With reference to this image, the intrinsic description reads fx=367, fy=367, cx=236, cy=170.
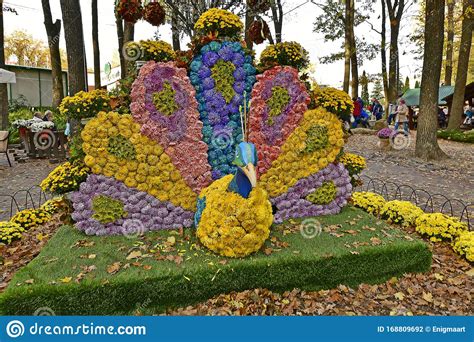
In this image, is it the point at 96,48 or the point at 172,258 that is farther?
the point at 96,48

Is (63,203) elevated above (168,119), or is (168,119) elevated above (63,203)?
(168,119)

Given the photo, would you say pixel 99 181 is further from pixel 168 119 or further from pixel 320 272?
pixel 320 272

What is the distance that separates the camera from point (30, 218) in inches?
268

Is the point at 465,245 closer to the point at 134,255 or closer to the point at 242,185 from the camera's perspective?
the point at 242,185

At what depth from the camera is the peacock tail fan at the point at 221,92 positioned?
6016mm

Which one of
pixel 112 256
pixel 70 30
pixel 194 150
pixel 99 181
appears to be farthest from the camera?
pixel 70 30

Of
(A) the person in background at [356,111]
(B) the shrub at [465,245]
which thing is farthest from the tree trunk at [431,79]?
(B) the shrub at [465,245]

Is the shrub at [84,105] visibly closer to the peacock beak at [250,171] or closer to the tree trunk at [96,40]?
the peacock beak at [250,171]

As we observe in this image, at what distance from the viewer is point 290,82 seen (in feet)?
20.8

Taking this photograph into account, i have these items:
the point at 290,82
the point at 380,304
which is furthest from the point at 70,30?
the point at 380,304

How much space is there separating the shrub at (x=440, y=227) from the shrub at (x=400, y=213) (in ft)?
0.98

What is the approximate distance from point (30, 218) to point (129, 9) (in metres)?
4.19

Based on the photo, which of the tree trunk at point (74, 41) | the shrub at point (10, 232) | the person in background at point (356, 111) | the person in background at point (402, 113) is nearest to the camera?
the shrub at point (10, 232)

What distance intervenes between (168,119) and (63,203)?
2.05 metres
